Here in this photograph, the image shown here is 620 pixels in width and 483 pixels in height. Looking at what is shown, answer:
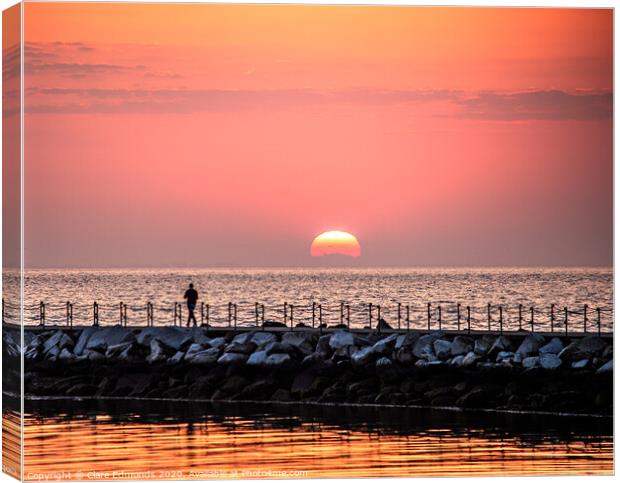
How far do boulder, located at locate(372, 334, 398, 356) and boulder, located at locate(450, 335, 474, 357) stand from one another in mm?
504

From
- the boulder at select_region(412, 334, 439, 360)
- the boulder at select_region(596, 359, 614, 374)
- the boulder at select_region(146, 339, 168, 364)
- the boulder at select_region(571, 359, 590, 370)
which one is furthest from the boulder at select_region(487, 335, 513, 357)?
the boulder at select_region(146, 339, 168, 364)

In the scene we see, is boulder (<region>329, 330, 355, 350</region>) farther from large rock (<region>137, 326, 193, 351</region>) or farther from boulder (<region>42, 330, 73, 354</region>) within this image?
boulder (<region>42, 330, 73, 354</region>)

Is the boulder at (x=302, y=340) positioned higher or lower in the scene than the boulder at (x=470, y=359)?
higher

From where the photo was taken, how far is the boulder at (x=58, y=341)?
12380 millimetres

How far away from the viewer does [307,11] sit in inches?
430

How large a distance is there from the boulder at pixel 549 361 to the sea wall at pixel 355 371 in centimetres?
1

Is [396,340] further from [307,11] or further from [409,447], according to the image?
[307,11]

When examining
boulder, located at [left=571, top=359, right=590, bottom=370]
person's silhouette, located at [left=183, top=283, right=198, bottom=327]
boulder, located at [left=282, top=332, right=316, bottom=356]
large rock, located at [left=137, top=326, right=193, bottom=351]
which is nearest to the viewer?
boulder, located at [left=571, top=359, right=590, bottom=370]

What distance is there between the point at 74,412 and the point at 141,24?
3.05m

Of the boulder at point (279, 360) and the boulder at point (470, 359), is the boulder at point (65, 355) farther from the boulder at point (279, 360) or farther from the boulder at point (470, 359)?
the boulder at point (470, 359)

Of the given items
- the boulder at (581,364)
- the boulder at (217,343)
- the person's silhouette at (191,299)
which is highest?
the person's silhouette at (191,299)

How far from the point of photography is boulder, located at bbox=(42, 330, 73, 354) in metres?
12.4

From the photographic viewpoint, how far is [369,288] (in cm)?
1353

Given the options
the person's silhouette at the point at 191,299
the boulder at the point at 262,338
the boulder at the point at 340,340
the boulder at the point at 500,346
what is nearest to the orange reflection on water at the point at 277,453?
the boulder at the point at 340,340
